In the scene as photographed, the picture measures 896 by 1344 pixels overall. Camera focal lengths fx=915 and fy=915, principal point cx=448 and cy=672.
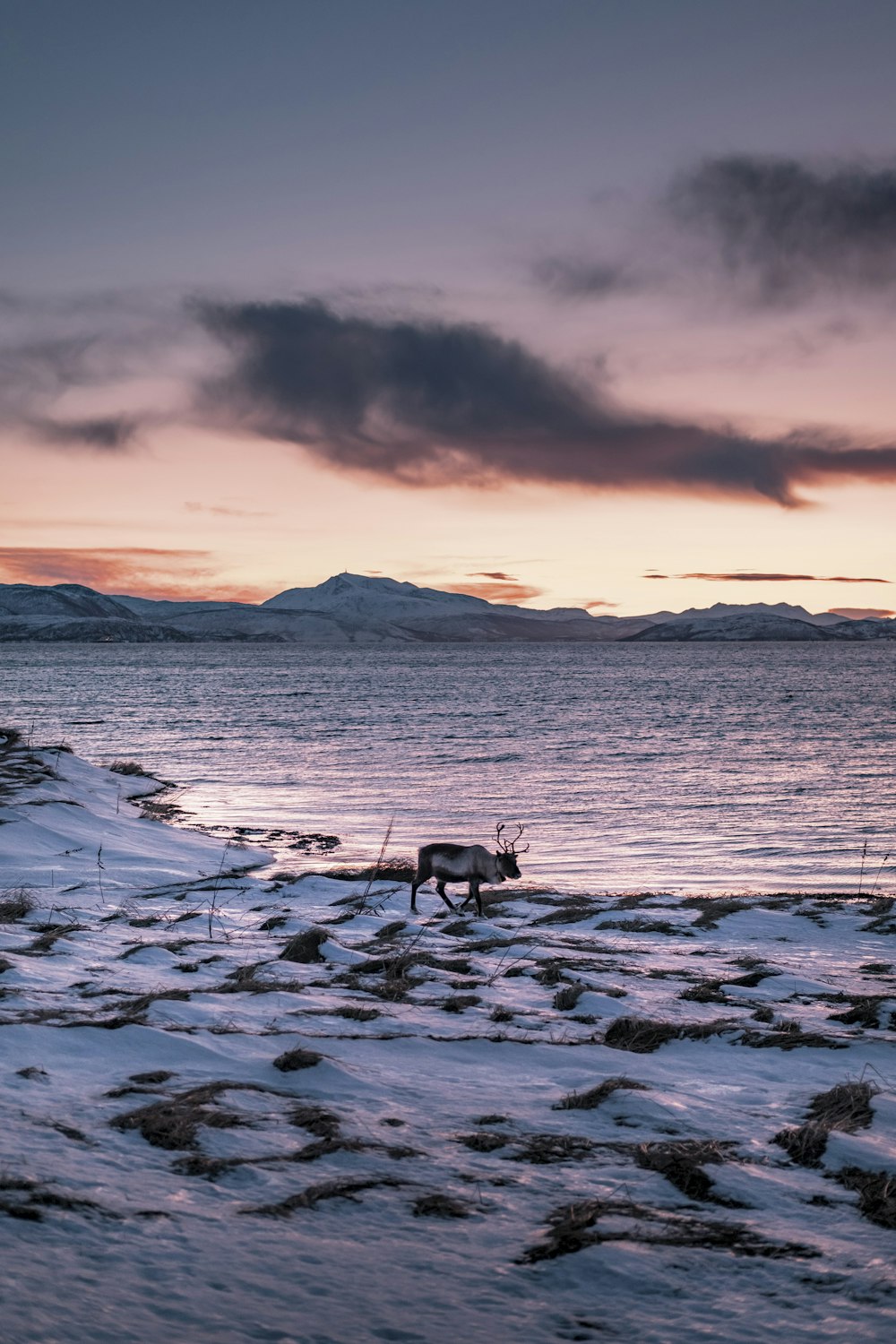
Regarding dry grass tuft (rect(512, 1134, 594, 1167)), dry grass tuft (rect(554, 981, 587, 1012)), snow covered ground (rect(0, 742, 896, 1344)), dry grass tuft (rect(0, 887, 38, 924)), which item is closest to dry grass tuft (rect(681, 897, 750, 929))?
snow covered ground (rect(0, 742, 896, 1344))

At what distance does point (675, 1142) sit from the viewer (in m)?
4.63

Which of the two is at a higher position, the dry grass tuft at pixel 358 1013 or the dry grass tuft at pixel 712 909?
the dry grass tuft at pixel 358 1013

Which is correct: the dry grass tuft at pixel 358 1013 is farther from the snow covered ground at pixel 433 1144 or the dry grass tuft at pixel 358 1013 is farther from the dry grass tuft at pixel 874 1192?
the dry grass tuft at pixel 874 1192

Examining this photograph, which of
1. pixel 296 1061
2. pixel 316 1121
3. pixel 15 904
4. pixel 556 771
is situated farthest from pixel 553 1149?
pixel 556 771

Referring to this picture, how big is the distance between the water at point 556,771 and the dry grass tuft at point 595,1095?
1150 cm

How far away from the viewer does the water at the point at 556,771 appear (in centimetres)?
2052

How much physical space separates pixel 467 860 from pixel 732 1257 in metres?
8.40

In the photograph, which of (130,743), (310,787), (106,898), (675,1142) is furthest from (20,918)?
(130,743)

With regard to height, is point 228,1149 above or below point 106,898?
above

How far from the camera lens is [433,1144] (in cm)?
455

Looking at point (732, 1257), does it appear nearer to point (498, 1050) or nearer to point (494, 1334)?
point (494, 1334)

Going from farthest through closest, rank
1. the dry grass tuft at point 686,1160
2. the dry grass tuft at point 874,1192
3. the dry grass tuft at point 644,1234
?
the dry grass tuft at point 686,1160
the dry grass tuft at point 874,1192
the dry grass tuft at point 644,1234

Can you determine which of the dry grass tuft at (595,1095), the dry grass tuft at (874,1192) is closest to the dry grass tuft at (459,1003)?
the dry grass tuft at (595,1095)

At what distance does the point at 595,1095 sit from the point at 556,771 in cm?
3132
